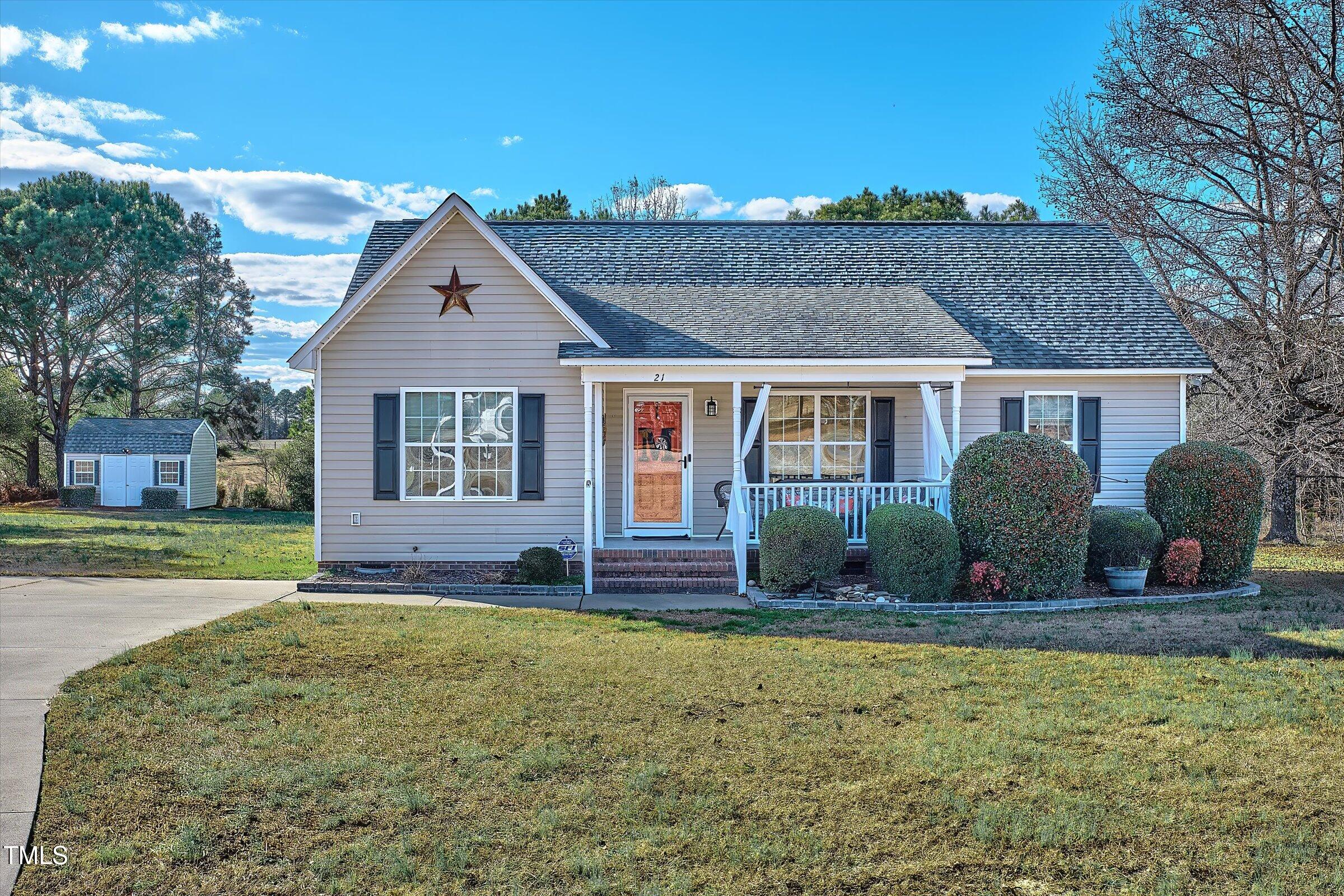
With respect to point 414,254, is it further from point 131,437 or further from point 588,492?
point 131,437

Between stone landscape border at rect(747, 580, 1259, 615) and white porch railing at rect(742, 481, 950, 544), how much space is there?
1499mm

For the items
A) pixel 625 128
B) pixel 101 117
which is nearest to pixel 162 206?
pixel 101 117

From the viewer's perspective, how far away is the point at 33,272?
31.9 meters

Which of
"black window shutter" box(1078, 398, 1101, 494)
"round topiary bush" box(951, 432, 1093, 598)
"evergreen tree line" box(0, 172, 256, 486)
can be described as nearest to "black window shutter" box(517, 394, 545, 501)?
"round topiary bush" box(951, 432, 1093, 598)

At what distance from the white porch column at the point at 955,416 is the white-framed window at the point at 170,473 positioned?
2769 centimetres

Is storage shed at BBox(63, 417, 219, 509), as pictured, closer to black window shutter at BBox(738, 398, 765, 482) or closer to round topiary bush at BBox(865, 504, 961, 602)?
black window shutter at BBox(738, 398, 765, 482)

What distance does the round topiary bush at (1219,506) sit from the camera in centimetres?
1130

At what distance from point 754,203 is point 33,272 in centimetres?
2820

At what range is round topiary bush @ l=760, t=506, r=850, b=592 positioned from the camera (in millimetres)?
10594

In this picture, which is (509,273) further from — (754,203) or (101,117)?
(754,203)

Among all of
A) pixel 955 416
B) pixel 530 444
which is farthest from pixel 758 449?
pixel 530 444

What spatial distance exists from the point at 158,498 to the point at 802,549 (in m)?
27.0

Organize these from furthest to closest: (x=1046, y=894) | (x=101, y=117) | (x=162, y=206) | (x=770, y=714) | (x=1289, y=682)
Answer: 1. (x=162, y=206)
2. (x=101, y=117)
3. (x=1289, y=682)
4. (x=770, y=714)
5. (x=1046, y=894)

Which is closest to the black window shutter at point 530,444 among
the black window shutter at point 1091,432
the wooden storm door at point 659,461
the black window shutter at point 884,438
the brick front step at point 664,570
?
the brick front step at point 664,570
